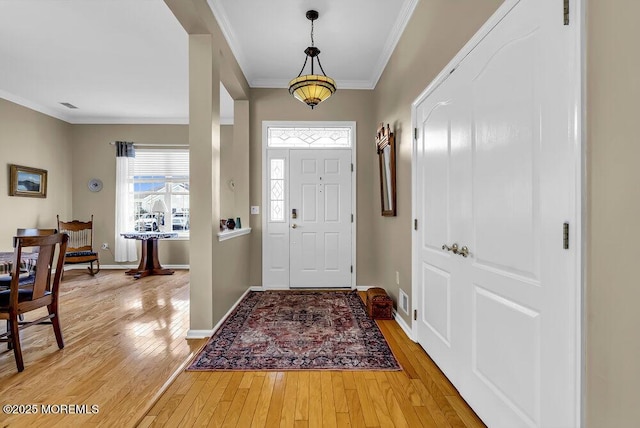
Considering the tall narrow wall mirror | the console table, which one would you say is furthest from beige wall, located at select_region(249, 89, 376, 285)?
the console table

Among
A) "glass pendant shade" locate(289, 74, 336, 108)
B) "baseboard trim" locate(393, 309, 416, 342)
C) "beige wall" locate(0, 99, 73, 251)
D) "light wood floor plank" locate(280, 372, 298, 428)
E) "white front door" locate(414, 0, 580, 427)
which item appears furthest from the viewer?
"beige wall" locate(0, 99, 73, 251)

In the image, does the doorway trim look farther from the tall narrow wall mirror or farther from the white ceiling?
the tall narrow wall mirror

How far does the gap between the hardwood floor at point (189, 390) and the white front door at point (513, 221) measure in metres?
0.31

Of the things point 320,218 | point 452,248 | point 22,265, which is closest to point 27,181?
point 22,265

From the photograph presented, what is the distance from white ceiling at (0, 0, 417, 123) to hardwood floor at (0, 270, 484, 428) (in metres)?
2.94

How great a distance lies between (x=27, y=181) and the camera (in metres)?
5.08

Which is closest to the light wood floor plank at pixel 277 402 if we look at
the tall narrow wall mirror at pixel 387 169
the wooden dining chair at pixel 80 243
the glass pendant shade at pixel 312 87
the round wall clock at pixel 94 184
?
the tall narrow wall mirror at pixel 387 169

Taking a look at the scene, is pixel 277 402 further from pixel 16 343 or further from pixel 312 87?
pixel 312 87

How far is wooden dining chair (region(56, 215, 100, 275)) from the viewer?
208 inches

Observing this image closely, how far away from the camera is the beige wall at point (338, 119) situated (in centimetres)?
436
